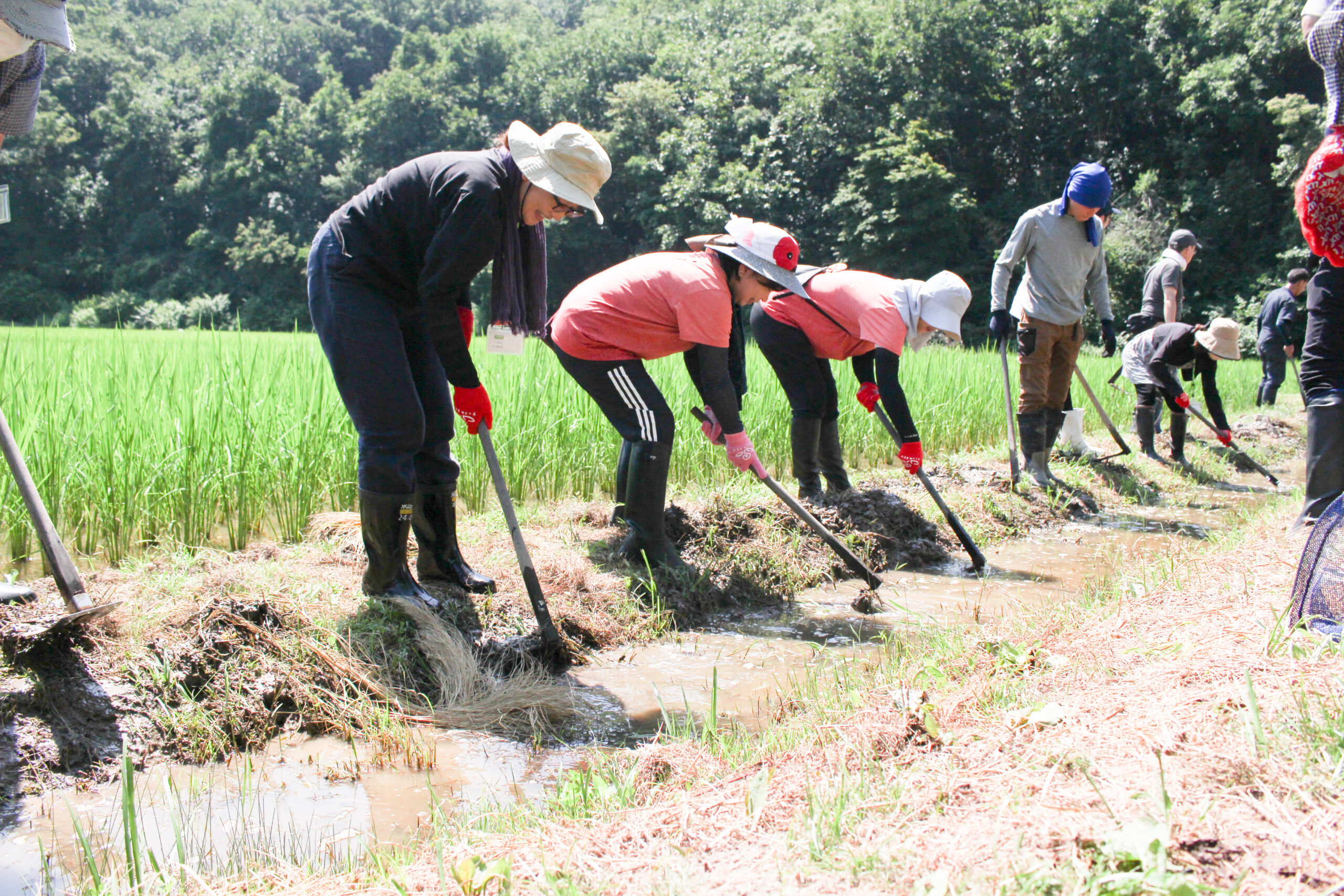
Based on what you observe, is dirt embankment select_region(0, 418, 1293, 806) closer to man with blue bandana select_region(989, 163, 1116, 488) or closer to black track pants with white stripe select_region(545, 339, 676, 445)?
black track pants with white stripe select_region(545, 339, 676, 445)

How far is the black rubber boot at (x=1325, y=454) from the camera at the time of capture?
130 inches

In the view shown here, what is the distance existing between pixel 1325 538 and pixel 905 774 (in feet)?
4.18

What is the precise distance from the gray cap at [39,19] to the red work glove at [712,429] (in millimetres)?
2567

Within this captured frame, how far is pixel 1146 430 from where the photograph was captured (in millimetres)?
7355

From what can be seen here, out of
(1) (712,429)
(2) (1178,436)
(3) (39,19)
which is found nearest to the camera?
(3) (39,19)

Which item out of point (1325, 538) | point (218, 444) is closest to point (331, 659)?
point (218, 444)

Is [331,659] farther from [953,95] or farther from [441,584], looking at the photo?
[953,95]

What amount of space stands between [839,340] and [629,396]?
5.07ft

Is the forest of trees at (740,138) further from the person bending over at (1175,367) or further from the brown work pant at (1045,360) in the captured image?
the brown work pant at (1045,360)

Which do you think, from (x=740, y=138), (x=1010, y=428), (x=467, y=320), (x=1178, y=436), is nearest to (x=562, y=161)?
(x=467, y=320)

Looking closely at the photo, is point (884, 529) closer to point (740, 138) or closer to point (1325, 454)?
point (1325, 454)

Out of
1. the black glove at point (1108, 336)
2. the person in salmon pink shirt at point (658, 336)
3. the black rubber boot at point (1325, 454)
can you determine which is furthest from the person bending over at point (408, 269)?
the black glove at point (1108, 336)

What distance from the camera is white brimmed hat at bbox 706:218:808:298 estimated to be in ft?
11.6

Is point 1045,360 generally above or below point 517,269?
below
